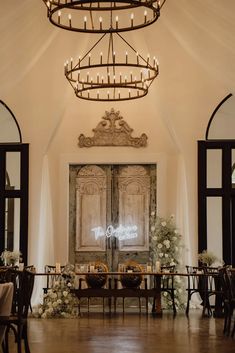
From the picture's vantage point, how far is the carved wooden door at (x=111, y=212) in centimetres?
1440

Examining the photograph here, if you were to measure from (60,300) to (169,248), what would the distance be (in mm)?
2597

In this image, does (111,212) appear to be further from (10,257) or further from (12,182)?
(10,257)

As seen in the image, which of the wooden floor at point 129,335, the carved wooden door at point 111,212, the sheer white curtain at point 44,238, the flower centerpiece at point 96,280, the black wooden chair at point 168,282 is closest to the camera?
the wooden floor at point 129,335

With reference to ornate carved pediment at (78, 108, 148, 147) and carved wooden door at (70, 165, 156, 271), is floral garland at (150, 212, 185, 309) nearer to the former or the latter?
carved wooden door at (70, 165, 156, 271)

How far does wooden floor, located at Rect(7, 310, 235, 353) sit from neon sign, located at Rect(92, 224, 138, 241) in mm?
→ 2298

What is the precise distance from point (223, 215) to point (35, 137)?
3.99 metres

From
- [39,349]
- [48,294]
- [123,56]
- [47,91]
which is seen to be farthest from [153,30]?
[39,349]

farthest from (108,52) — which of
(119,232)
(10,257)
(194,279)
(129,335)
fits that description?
(129,335)

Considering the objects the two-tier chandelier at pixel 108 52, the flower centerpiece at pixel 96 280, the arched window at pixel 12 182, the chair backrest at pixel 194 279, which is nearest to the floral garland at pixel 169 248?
the chair backrest at pixel 194 279

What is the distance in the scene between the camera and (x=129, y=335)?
9.35 meters

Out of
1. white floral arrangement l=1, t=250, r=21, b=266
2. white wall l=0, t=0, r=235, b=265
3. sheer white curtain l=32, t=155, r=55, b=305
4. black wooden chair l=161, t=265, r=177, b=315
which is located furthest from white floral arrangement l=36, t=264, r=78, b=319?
white wall l=0, t=0, r=235, b=265

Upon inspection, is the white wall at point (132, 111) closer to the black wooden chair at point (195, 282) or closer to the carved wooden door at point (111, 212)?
the carved wooden door at point (111, 212)

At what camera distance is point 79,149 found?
47.8 feet

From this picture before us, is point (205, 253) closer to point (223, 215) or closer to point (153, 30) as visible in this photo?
point (223, 215)
